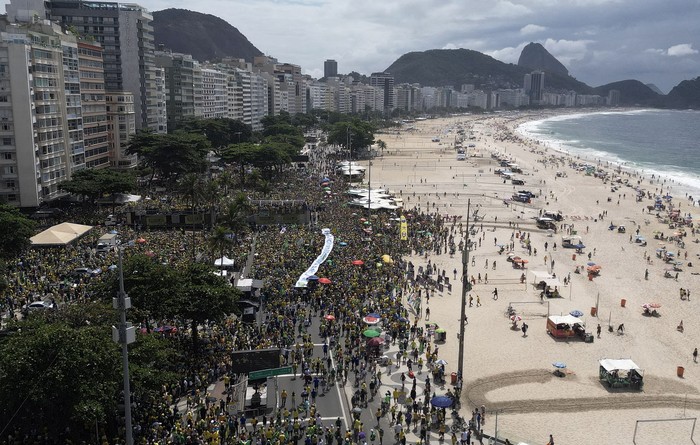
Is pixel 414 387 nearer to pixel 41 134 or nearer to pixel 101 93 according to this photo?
pixel 41 134

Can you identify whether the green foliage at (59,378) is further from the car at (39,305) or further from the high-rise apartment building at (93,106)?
the high-rise apartment building at (93,106)

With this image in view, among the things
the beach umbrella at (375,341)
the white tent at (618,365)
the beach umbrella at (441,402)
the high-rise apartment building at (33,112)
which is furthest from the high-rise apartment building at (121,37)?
the white tent at (618,365)

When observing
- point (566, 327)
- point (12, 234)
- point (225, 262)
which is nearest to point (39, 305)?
point (12, 234)

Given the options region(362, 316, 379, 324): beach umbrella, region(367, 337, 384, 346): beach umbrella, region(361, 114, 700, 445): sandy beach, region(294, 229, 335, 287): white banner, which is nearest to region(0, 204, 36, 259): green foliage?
region(294, 229, 335, 287): white banner

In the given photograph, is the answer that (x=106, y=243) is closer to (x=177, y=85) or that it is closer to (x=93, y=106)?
(x=93, y=106)

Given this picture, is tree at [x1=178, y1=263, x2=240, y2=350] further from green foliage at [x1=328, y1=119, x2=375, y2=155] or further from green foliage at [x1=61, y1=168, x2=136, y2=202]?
green foliage at [x1=328, y1=119, x2=375, y2=155]

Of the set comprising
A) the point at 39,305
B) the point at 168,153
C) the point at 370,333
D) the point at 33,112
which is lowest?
the point at 370,333

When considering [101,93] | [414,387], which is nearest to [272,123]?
[101,93]
